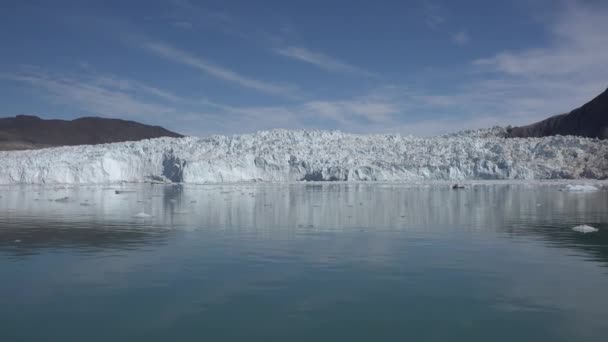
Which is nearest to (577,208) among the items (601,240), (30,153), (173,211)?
(601,240)

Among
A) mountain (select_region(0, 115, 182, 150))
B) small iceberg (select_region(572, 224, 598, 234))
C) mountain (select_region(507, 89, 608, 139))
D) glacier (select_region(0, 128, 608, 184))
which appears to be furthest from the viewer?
mountain (select_region(0, 115, 182, 150))

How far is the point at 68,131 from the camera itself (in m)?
100

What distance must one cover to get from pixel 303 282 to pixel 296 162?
101 feet

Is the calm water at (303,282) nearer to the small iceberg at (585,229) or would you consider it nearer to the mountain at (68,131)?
the small iceberg at (585,229)

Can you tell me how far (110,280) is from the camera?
5.96 m

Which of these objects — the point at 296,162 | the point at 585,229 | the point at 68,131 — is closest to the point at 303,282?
the point at 585,229

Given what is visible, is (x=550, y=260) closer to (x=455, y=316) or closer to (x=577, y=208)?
(x=455, y=316)

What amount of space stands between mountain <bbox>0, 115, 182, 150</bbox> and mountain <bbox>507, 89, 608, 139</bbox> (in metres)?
73.5

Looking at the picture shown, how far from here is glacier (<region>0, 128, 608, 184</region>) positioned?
1344 inches

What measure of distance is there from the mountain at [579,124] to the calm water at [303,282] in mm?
48517

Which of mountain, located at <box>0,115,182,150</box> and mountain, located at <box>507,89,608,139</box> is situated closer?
mountain, located at <box>507,89,608,139</box>

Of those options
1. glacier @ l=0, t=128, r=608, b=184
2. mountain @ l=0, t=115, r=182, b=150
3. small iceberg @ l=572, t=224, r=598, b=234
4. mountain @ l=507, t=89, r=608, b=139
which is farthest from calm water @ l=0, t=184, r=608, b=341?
mountain @ l=0, t=115, r=182, b=150

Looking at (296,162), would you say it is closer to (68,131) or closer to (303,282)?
(303,282)

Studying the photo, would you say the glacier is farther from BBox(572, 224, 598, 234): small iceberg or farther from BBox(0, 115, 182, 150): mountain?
BBox(0, 115, 182, 150): mountain
